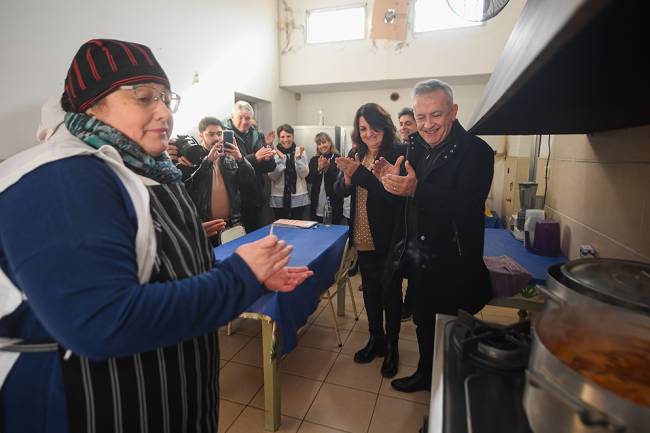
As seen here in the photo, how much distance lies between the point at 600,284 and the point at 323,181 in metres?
3.60

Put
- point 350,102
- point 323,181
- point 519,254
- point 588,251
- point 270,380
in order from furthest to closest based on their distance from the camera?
point 350,102 < point 323,181 < point 519,254 < point 270,380 < point 588,251

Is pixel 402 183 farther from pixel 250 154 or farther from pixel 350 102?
pixel 350 102

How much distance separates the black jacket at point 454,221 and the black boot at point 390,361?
598mm

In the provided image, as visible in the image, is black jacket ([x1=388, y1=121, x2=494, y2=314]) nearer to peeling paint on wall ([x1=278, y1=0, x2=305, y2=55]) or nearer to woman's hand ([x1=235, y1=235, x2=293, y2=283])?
woman's hand ([x1=235, y1=235, x2=293, y2=283])

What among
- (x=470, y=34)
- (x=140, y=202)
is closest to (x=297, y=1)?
(x=470, y=34)

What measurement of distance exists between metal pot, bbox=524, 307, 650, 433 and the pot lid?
0.03m

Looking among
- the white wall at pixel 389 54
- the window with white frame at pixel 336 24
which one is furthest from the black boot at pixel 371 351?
the window with white frame at pixel 336 24

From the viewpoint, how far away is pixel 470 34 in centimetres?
427

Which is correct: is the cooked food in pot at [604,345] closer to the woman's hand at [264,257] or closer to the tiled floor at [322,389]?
the woman's hand at [264,257]

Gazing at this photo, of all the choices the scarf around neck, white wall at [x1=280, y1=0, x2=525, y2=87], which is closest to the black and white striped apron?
the scarf around neck

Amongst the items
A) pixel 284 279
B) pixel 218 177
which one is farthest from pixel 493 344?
pixel 218 177

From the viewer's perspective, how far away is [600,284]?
60cm

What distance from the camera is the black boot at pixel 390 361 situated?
6.66 feet

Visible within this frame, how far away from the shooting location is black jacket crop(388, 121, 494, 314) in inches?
56.5
